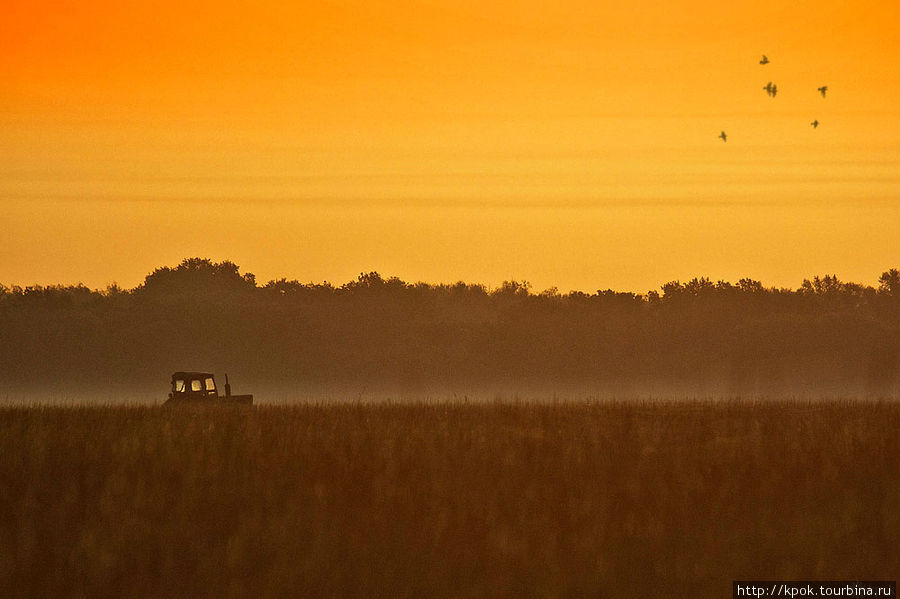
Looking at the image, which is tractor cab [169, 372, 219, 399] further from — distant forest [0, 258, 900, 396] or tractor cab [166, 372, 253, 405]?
distant forest [0, 258, 900, 396]

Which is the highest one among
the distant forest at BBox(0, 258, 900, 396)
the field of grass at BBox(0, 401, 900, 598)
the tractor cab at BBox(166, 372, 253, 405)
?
the distant forest at BBox(0, 258, 900, 396)

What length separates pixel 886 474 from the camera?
17.4 m

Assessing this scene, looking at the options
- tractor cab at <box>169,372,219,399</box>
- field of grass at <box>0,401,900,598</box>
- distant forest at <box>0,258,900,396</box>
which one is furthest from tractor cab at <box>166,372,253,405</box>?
distant forest at <box>0,258,900,396</box>

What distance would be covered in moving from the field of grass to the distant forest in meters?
61.7

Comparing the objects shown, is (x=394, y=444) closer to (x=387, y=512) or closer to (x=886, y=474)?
(x=387, y=512)

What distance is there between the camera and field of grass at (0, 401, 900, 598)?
11914 millimetres

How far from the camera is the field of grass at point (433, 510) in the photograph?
1191 cm

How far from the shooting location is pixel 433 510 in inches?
576

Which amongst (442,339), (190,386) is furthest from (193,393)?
(442,339)

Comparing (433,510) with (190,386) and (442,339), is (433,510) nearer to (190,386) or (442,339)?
(190,386)

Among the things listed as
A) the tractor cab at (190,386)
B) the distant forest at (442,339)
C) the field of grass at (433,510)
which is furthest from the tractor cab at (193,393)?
the distant forest at (442,339)

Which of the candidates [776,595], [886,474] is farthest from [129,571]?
[886,474]

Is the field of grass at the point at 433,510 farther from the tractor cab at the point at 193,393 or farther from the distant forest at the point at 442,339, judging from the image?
the distant forest at the point at 442,339

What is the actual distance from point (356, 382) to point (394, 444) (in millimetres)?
66741
